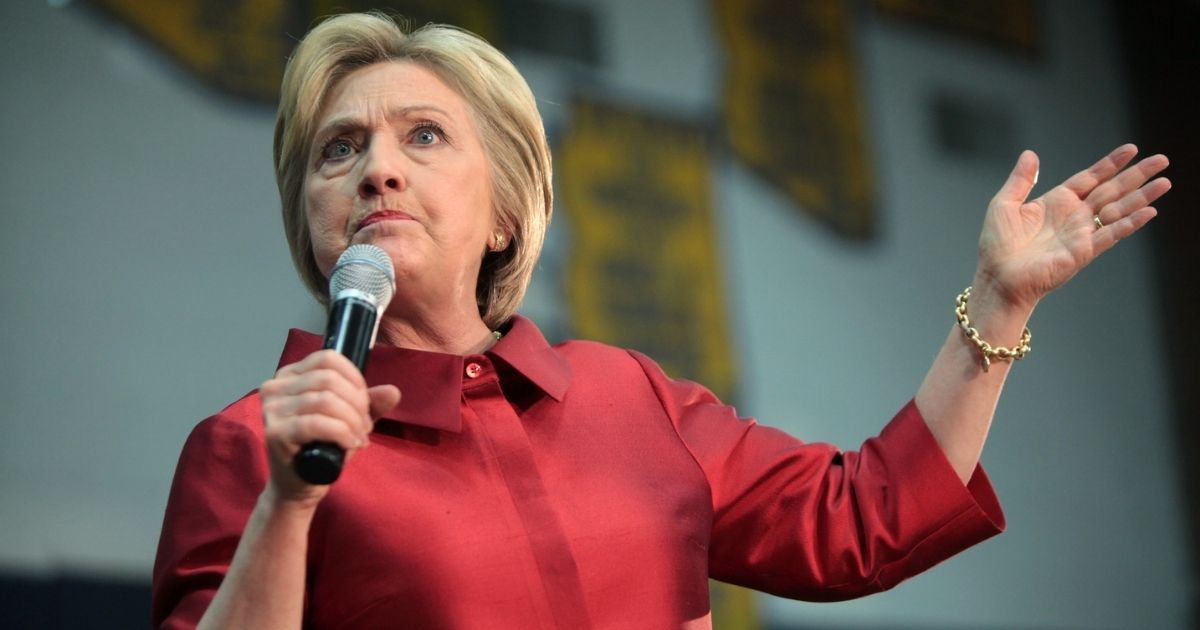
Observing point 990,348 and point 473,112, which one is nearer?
point 990,348

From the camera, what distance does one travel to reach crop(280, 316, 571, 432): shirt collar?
164cm

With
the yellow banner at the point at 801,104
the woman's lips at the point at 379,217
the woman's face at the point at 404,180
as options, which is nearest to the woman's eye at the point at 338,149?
the woman's face at the point at 404,180

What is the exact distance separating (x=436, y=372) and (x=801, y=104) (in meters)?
2.61

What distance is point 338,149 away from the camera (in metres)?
1.86

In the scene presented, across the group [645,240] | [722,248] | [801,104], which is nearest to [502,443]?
[645,240]

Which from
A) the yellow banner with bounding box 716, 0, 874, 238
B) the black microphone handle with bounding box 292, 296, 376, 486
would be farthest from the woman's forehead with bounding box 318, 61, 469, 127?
the yellow banner with bounding box 716, 0, 874, 238

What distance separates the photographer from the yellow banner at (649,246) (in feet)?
11.4

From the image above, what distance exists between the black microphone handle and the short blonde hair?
0.60 meters

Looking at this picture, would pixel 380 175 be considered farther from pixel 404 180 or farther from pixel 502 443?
pixel 502 443

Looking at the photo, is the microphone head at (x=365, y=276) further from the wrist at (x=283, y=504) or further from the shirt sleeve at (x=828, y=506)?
the shirt sleeve at (x=828, y=506)

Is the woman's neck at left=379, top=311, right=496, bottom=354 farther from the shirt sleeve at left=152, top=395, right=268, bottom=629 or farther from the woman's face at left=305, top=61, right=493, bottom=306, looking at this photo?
the shirt sleeve at left=152, top=395, right=268, bottom=629

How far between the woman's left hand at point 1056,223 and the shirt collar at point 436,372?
1.66 feet

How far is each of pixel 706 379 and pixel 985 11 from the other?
167 cm

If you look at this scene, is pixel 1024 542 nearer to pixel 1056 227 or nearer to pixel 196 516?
pixel 1056 227
